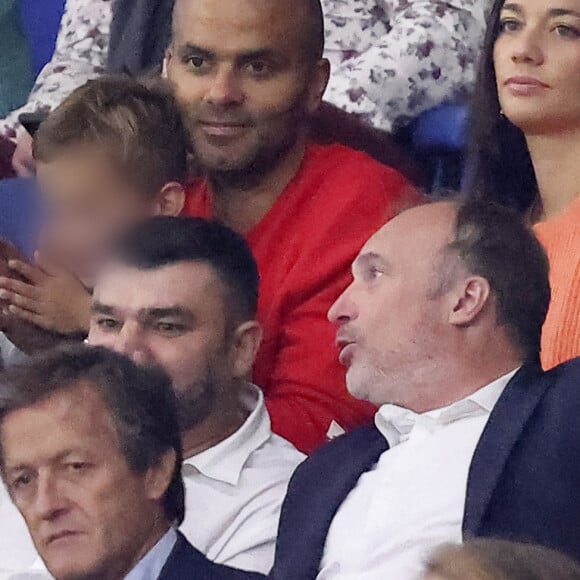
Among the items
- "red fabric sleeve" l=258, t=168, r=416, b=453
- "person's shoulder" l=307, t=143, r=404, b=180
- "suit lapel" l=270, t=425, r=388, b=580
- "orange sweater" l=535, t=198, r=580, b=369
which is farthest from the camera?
"person's shoulder" l=307, t=143, r=404, b=180

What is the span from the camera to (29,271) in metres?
1.42

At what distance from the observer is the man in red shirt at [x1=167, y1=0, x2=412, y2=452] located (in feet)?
4.67

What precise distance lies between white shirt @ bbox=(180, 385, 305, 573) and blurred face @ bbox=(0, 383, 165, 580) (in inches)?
5.7

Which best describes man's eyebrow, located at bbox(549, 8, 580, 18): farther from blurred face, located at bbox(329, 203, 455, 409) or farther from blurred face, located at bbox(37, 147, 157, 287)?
blurred face, located at bbox(37, 147, 157, 287)

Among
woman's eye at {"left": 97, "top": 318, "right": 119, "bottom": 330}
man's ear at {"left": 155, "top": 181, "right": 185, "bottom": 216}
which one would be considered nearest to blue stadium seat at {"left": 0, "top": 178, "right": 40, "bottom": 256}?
man's ear at {"left": 155, "top": 181, "right": 185, "bottom": 216}

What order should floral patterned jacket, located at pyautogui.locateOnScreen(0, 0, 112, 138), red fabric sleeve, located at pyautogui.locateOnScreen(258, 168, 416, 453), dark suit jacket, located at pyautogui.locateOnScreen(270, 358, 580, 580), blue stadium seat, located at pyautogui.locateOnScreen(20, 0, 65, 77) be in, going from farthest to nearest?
blue stadium seat, located at pyautogui.locateOnScreen(20, 0, 65, 77) → floral patterned jacket, located at pyautogui.locateOnScreen(0, 0, 112, 138) → red fabric sleeve, located at pyautogui.locateOnScreen(258, 168, 416, 453) → dark suit jacket, located at pyautogui.locateOnScreen(270, 358, 580, 580)

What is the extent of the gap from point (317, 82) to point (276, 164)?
102mm

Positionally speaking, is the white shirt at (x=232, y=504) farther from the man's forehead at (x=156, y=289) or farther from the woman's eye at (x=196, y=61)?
the woman's eye at (x=196, y=61)

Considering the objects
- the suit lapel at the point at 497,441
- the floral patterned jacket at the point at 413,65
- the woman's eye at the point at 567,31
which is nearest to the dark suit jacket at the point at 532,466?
the suit lapel at the point at 497,441

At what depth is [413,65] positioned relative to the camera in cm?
176

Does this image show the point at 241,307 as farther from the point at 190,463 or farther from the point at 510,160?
the point at 510,160

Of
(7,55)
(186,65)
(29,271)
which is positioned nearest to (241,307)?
(29,271)

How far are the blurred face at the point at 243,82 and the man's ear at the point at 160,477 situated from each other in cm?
49

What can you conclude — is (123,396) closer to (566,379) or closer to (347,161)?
(566,379)
